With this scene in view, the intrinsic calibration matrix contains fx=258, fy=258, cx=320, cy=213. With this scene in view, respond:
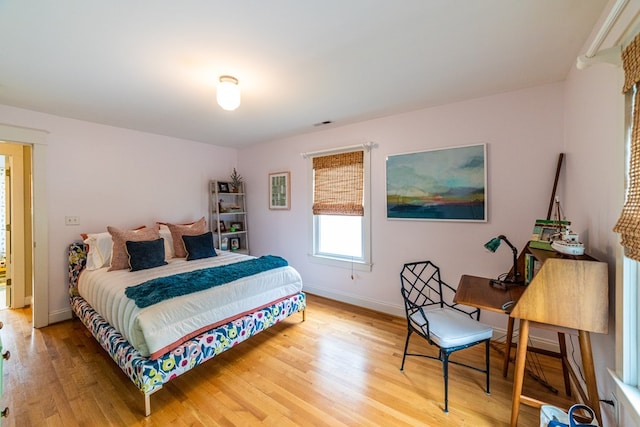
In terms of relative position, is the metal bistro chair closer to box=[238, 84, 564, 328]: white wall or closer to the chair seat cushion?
the chair seat cushion

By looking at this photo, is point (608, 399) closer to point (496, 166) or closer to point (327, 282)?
point (496, 166)

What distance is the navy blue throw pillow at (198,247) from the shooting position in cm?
324

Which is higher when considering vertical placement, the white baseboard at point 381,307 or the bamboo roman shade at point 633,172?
the bamboo roman shade at point 633,172

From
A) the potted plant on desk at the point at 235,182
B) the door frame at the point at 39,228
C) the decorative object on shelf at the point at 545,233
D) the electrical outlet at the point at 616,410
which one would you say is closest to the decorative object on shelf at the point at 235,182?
the potted plant on desk at the point at 235,182

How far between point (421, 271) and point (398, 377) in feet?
3.88

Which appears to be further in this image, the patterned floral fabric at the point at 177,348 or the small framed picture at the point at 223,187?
the small framed picture at the point at 223,187

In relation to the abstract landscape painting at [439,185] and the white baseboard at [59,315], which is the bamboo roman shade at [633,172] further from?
the white baseboard at [59,315]

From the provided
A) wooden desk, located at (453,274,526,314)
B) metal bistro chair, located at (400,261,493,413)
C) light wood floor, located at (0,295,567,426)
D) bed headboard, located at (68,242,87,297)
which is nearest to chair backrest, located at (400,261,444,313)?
metal bistro chair, located at (400,261,493,413)

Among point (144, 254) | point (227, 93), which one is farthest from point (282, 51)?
point (144, 254)

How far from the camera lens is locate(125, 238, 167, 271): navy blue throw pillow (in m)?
2.73

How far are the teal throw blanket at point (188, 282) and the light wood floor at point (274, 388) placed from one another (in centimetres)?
69

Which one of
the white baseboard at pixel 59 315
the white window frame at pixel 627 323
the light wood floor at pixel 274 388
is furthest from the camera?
the white baseboard at pixel 59 315

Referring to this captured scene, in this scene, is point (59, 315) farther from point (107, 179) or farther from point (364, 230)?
point (364, 230)

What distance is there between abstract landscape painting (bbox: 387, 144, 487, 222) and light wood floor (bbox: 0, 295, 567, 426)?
1313 mm
